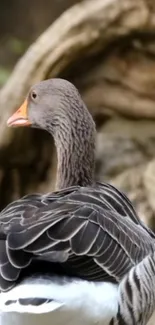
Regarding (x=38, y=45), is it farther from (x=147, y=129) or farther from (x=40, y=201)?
(x=40, y=201)

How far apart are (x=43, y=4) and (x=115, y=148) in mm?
972

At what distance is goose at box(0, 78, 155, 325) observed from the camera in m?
2.30

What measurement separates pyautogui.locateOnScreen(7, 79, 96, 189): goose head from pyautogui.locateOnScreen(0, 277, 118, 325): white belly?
0.63 metres

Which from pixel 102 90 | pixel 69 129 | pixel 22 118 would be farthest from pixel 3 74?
pixel 69 129

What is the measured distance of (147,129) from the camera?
13.9 ft

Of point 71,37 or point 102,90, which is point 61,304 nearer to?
point 71,37

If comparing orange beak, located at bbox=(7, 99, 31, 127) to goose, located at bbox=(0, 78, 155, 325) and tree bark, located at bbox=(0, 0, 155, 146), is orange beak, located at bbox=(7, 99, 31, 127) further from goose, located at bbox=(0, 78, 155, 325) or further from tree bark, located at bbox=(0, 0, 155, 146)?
tree bark, located at bbox=(0, 0, 155, 146)

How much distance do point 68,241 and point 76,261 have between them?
5 cm

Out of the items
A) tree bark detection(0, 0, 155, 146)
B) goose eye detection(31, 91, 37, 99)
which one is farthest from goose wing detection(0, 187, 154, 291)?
tree bark detection(0, 0, 155, 146)

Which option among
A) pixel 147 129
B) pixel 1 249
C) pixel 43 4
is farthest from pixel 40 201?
pixel 43 4

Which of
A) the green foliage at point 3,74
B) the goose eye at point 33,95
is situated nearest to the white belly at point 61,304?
the goose eye at point 33,95

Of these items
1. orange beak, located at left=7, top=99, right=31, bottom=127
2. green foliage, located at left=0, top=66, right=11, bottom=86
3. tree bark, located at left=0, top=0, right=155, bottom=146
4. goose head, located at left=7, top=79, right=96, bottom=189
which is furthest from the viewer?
green foliage, located at left=0, top=66, right=11, bottom=86

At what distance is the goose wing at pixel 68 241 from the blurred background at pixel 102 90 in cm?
135

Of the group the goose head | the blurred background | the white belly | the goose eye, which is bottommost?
the white belly
